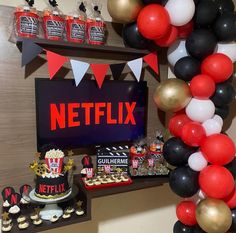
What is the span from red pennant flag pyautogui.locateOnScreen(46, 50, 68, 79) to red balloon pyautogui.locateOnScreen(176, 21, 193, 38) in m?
0.61

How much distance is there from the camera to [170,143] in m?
1.35

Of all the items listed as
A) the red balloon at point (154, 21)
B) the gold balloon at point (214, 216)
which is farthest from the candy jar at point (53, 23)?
the gold balloon at point (214, 216)

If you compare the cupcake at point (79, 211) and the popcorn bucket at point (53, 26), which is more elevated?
the popcorn bucket at point (53, 26)

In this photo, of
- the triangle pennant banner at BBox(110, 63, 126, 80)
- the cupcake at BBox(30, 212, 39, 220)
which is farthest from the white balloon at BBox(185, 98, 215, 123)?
the cupcake at BBox(30, 212, 39, 220)

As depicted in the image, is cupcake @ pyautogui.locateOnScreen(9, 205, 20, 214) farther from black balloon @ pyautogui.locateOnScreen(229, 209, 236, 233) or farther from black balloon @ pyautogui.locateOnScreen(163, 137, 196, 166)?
black balloon @ pyautogui.locateOnScreen(229, 209, 236, 233)

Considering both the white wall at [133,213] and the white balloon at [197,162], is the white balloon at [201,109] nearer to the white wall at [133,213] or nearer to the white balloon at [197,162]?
the white balloon at [197,162]

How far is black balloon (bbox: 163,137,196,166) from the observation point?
1.31 metres

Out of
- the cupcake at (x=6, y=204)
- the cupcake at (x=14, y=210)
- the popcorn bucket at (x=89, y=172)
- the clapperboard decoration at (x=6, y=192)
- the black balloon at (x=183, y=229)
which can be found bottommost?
the black balloon at (x=183, y=229)

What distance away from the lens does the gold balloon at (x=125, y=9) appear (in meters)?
1.26

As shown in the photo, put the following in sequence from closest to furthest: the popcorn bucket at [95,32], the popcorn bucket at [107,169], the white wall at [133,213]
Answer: the popcorn bucket at [95,32] → the popcorn bucket at [107,169] → the white wall at [133,213]

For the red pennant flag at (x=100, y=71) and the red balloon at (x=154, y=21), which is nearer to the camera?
the red balloon at (x=154, y=21)

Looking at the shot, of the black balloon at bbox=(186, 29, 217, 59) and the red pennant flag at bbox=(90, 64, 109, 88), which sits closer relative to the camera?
the black balloon at bbox=(186, 29, 217, 59)

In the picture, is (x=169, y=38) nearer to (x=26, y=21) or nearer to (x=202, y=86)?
(x=202, y=86)

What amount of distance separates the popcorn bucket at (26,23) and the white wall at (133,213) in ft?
1.45
